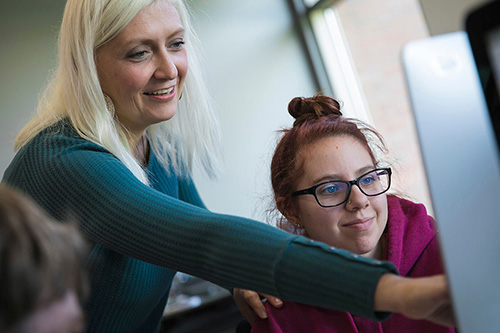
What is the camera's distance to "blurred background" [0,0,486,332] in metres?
3.00

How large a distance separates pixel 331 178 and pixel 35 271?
0.76 m

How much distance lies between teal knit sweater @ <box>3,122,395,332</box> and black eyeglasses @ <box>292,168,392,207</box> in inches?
12.7

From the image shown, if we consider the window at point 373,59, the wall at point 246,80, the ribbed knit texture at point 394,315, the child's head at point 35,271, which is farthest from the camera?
the wall at point 246,80

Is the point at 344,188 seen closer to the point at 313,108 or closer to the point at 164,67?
the point at 313,108

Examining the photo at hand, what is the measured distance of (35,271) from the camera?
0.41 meters

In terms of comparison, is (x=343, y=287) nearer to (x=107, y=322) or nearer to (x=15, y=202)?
(x=15, y=202)

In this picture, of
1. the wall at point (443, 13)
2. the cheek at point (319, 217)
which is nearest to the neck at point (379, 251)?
the cheek at point (319, 217)

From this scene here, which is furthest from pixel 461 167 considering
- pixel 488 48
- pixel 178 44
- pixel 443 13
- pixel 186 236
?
pixel 443 13

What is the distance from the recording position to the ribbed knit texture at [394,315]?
0.98m

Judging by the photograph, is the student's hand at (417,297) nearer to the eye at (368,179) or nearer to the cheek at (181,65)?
the eye at (368,179)

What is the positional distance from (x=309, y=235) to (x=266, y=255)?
0.52 metres

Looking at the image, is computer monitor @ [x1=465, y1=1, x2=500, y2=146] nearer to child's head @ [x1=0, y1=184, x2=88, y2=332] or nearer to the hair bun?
child's head @ [x1=0, y1=184, x2=88, y2=332]

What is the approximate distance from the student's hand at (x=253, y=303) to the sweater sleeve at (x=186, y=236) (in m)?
0.33

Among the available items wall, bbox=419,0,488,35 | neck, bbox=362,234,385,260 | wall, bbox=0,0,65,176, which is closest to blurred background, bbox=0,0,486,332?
wall, bbox=0,0,65,176
